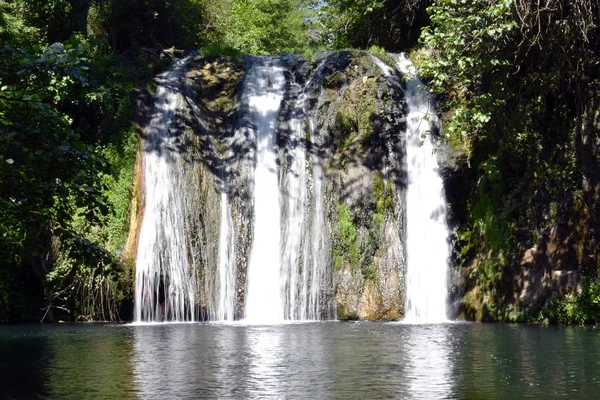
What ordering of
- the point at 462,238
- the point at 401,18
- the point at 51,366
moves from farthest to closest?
A: 1. the point at 401,18
2. the point at 462,238
3. the point at 51,366

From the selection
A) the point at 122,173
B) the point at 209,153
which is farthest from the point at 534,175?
the point at 122,173

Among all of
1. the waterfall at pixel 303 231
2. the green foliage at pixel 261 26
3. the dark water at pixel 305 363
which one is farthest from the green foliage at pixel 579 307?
the green foliage at pixel 261 26

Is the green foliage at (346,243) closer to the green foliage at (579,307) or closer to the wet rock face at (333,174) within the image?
the wet rock face at (333,174)

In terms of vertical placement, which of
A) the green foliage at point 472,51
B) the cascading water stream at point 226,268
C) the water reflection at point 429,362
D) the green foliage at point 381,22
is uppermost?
the green foliage at point 381,22

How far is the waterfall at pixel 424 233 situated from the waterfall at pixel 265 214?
3.33 meters

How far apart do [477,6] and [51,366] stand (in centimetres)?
1114

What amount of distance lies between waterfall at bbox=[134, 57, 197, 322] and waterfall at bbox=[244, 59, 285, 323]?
160 centimetres

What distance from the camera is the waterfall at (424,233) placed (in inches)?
845

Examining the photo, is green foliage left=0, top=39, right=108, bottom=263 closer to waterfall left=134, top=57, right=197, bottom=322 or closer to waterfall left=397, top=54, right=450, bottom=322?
waterfall left=134, top=57, right=197, bottom=322

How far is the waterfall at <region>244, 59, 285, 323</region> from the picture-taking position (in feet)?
71.7

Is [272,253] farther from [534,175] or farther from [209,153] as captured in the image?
[534,175]

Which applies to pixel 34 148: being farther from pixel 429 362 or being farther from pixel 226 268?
pixel 226 268

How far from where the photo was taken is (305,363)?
1199 centimetres

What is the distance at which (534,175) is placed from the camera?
20.2 meters
